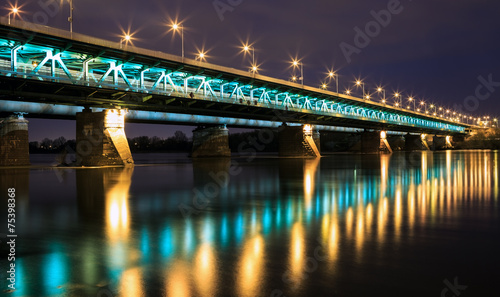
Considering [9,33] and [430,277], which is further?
[9,33]

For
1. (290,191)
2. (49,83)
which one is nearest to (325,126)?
(49,83)

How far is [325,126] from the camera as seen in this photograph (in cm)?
8300

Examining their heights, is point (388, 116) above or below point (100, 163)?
above

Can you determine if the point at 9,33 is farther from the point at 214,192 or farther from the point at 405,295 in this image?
the point at 405,295

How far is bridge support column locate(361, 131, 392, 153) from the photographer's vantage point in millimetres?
91500

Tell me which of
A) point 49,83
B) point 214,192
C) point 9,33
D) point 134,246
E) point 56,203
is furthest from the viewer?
point 49,83

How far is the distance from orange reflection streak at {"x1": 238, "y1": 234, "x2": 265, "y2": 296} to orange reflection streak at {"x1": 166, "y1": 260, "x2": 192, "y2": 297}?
26.2 inches

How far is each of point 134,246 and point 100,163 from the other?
3034cm

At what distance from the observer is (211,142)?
210 feet

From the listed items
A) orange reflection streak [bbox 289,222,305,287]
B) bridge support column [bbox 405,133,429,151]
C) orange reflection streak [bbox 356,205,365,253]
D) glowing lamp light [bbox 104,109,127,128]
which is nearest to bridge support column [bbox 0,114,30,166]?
glowing lamp light [bbox 104,109,127,128]

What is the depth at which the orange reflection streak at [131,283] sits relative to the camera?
15.3 ft

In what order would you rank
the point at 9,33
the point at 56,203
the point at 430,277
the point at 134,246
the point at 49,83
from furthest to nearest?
the point at 49,83
the point at 9,33
the point at 56,203
the point at 134,246
the point at 430,277

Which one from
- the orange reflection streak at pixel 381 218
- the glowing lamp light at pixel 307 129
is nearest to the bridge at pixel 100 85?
the glowing lamp light at pixel 307 129

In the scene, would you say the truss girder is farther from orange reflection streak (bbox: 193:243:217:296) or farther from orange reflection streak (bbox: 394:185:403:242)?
orange reflection streak (bbox: 193:243:217:296)
